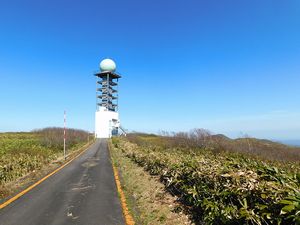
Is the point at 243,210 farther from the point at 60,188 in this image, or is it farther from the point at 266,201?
the point at 60,188

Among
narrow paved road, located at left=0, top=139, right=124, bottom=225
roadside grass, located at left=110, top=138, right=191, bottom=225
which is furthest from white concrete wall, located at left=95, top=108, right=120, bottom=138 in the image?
roadside grass, located at left=110, top=138, right=191, bottom=225

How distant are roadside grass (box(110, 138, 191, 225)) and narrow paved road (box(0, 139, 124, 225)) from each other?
0.46m

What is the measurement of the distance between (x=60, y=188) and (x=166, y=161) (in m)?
4.20

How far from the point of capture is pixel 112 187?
8.93 metres

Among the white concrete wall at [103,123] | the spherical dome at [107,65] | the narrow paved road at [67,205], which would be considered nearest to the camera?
the narrow paved road at [67,205]

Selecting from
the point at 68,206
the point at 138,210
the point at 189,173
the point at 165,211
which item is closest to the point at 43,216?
the point at 68,206

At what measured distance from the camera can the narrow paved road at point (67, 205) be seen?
548 centimetres

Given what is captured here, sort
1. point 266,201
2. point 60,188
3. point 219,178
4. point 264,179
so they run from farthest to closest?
point 60,188
point 219,178
point 264,179
point 266,201

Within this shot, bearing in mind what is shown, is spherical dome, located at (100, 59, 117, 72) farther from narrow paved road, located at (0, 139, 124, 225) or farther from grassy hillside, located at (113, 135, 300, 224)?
grassy hillside, located at (113, 135, 300, 224)

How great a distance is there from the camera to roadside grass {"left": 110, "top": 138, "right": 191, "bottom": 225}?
552 centimetres

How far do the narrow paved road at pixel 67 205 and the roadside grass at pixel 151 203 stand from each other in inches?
18.0

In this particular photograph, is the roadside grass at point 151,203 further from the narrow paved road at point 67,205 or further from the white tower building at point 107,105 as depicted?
the white tower building at point 107,105

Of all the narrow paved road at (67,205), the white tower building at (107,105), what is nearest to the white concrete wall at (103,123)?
the white tower building at (107,105)

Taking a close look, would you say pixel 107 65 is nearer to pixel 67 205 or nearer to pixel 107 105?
pixel 107 105
